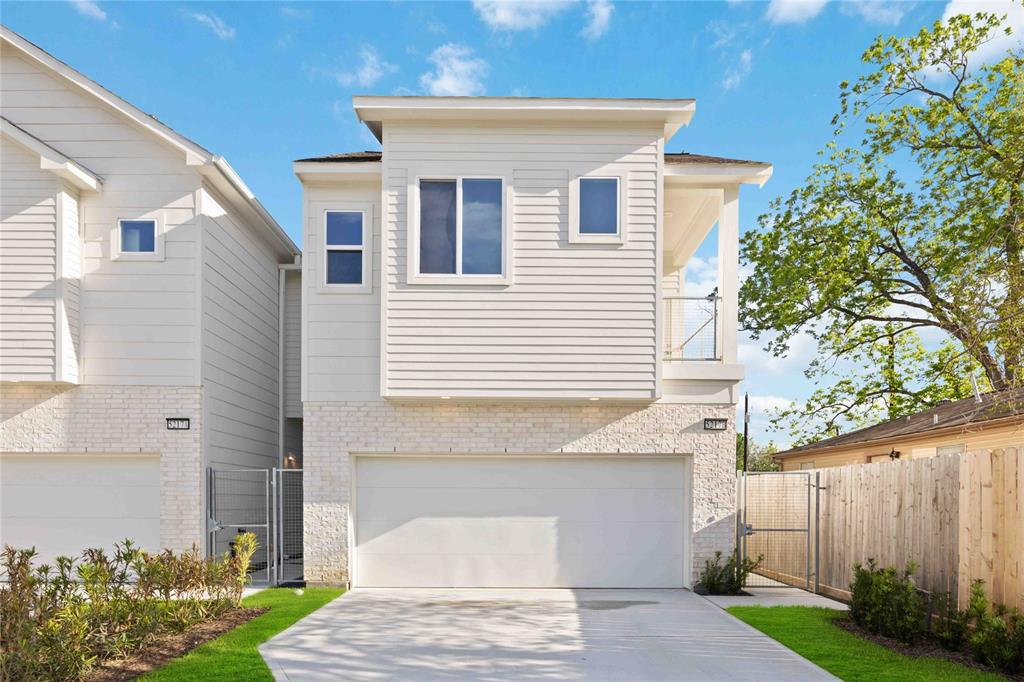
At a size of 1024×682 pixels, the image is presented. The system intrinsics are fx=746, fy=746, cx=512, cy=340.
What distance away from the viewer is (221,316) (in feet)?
41.3

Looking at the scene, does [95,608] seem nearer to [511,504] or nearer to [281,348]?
[511,504]

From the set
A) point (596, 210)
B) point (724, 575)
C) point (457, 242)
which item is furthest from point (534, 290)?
point (724, 575)

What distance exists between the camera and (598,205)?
1105 centimetres

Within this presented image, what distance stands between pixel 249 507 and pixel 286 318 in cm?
415

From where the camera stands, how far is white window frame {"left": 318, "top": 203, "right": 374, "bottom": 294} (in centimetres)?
1141

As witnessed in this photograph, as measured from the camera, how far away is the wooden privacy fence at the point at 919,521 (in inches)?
285

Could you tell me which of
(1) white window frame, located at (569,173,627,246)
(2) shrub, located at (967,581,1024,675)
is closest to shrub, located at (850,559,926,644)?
(2) shrub, located at (967,581,1024,675)

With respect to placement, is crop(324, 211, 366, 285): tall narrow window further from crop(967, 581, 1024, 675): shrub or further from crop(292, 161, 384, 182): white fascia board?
crop(967, 581, 1024, 675): shrub

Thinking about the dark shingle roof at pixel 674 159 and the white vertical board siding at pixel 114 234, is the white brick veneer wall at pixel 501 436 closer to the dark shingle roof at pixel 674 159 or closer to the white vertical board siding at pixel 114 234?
the white vertical board siding at pixel 114 234

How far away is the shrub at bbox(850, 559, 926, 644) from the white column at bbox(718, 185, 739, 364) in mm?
3823

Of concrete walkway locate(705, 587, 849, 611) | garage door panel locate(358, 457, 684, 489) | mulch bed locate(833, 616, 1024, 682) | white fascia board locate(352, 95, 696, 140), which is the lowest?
concrete walkway locate(705, 587, 849, 611)

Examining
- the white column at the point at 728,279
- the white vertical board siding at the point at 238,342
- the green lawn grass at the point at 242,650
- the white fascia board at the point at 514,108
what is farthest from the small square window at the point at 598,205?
the green lawn grass at the point at 242,650

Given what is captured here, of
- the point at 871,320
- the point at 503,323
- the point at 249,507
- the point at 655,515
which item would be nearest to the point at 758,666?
the point at 655,515

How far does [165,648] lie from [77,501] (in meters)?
5.49
